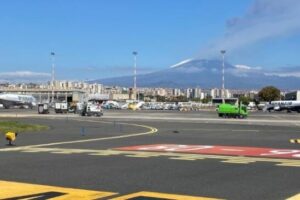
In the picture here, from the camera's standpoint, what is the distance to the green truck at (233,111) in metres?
69.7

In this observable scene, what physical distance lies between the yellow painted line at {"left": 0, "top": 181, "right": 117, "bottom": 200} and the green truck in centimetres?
5933

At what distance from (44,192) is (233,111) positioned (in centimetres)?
6038

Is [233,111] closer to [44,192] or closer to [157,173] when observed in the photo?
[157,173]

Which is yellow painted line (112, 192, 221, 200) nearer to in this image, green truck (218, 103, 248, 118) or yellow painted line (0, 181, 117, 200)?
yellow painted line (0, 181, 117, 200)

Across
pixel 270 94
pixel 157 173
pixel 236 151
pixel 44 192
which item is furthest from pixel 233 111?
pixel 270 94

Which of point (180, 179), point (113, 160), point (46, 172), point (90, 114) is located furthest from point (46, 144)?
point (90, 114)

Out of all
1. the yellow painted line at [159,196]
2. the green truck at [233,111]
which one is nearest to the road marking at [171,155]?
the yellow painted line at [159,196]

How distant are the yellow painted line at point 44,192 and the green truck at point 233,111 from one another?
59.3 meters

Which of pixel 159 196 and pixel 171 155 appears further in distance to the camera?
pixel 171 155

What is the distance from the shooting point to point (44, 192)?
11.0 m

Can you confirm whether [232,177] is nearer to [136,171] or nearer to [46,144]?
[136,171]

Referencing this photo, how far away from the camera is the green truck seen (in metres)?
69.7

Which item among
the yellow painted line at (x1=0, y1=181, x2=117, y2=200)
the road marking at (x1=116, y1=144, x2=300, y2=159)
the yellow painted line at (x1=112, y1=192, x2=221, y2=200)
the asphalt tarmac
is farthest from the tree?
the yellow painted line at (x1=112, y1=192, x2=221, y2=200)

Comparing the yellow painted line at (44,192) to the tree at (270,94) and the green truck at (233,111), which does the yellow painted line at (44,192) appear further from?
the tree at (270,94)
